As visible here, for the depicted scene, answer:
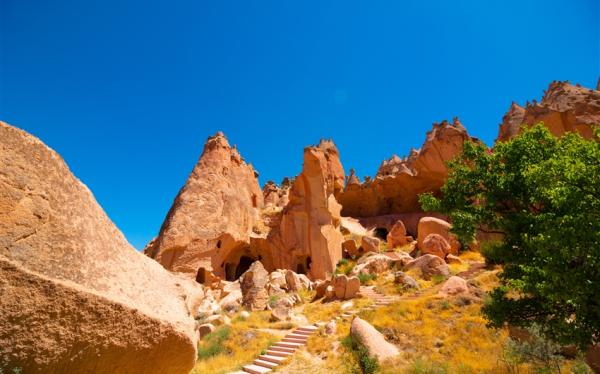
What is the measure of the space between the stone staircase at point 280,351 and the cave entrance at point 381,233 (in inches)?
1022

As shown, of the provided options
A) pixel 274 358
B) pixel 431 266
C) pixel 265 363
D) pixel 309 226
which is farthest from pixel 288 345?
pixel 309 226

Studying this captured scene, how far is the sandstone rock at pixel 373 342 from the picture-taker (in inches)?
435

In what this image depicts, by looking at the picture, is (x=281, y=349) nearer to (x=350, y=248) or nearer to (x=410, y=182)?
(x=350, y=248)

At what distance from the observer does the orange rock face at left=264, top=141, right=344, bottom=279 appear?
29547 mm

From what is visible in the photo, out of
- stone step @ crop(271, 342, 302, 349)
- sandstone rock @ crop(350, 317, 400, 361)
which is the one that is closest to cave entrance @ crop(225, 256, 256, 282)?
Answer: stone step @ crop(271, 342, 302, 349)

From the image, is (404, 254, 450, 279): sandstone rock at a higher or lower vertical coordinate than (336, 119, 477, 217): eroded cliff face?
lower

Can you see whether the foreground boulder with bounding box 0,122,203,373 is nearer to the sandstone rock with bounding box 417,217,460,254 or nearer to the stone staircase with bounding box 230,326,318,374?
the stone staircase with bounding box 230,326,318,374

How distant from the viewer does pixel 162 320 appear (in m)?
3.43

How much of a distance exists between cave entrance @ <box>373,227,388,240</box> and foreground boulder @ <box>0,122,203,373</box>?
3732 centimetres

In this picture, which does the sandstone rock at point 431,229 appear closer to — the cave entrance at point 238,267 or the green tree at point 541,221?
the cave entrance at point 238,267

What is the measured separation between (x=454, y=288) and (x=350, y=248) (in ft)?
54.5

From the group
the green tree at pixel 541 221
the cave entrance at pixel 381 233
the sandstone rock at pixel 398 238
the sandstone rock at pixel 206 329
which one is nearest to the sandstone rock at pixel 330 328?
the sandstone rock at pixel 206 329

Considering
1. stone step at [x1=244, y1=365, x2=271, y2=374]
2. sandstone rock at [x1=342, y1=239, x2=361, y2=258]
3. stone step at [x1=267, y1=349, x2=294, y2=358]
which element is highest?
sandstone rock at [x1=342, y1=239, x2=361, y2=258]

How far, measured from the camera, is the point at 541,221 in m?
8.01
